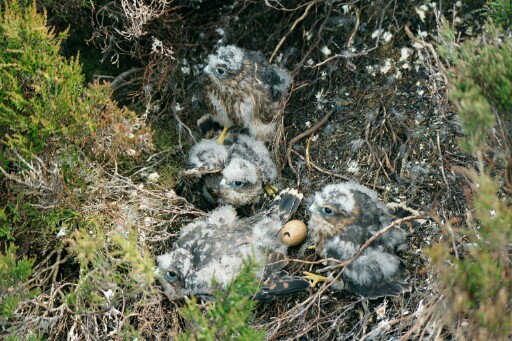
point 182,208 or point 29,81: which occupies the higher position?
point 29,81

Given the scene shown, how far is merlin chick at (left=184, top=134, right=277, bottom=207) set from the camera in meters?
4.08

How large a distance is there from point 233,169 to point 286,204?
0.46 metres

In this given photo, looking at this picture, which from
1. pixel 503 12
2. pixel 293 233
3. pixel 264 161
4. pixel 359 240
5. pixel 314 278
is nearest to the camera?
pixel 503 12

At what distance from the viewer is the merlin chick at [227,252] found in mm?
3657

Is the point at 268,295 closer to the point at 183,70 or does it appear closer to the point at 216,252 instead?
the point at 216,252

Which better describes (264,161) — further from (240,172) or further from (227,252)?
(227,252)

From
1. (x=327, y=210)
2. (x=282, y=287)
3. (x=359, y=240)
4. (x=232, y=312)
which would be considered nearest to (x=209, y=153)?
(x=327, y=210)

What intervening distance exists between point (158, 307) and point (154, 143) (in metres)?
1.44

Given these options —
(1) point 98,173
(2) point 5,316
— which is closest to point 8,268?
(2) point 5,316

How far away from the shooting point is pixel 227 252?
3.79m

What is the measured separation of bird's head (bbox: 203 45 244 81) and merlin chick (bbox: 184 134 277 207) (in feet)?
1.67

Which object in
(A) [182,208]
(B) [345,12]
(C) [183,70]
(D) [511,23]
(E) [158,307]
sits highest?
(D) [511,23]

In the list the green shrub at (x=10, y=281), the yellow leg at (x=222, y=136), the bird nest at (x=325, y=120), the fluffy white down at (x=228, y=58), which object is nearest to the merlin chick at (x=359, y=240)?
the bird nest at (x=325, y=120)

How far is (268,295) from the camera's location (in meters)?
3.58
